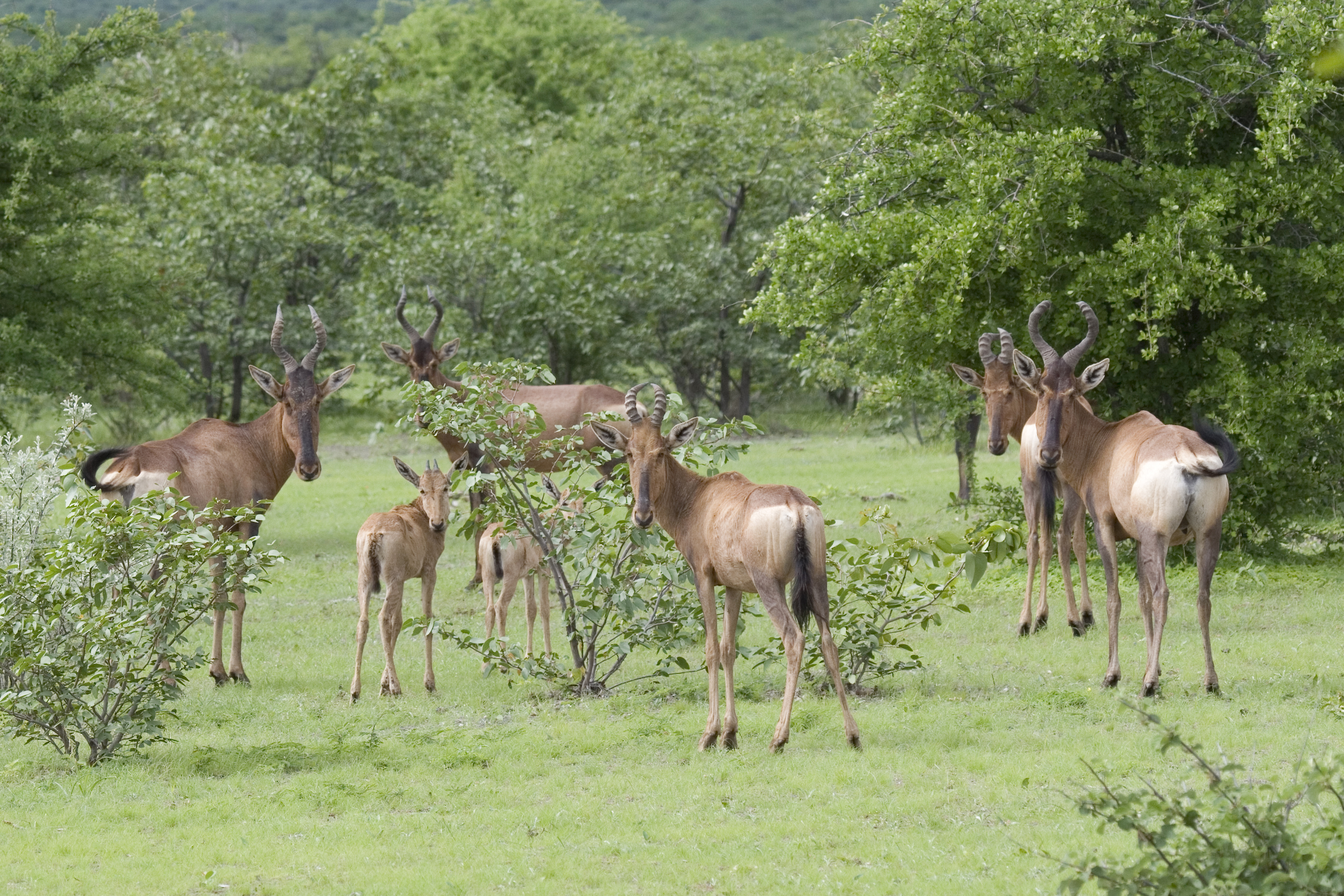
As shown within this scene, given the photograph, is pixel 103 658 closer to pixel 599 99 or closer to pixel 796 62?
pixel 796 62

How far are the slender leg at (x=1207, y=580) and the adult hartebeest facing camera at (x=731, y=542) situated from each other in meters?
2.59

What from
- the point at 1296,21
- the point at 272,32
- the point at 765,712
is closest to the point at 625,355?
the point at 1296,21

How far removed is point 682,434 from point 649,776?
91.1 inches

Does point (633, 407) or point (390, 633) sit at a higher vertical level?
point (633, 407)

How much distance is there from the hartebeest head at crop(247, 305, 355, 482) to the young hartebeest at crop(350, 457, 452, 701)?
1.38 meters

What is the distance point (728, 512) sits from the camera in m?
9.82

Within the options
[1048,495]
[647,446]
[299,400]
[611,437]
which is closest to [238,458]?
[299,400]

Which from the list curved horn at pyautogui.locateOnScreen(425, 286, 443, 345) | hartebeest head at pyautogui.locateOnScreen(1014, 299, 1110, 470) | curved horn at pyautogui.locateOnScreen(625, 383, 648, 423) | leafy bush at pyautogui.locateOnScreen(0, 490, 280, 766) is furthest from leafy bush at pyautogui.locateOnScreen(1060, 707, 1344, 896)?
curved horn at pyautogui.locateOnScreen(425, 286, 443, 345)

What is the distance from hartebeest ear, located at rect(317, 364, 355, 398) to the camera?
560 inches

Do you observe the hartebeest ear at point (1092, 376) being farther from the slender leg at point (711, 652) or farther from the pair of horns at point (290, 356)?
the pair of horns at point (290, 356)

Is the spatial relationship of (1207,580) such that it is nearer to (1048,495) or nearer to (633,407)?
(1048,495)

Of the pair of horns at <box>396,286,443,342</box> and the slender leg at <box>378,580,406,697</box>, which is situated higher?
the pair of horns at <box>396,286,443,342</box>

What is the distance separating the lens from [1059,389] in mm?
12203

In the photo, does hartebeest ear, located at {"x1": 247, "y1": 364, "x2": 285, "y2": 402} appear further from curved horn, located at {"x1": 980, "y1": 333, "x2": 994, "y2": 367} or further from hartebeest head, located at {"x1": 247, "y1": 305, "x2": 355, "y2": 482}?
curved horn, located at {"x1": 980, "y1": 333, "x2": 994, "y2": 367}
